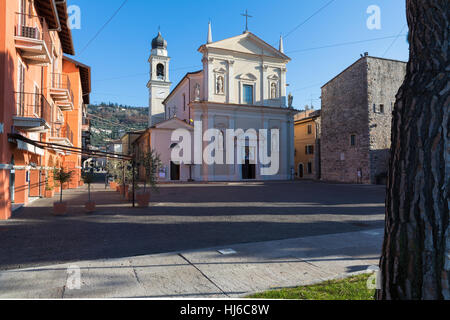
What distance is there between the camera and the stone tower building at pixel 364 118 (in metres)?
27.2

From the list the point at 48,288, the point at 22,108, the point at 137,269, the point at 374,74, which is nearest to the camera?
the point at 48,288

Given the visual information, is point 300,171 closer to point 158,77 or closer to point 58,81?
point 158,77

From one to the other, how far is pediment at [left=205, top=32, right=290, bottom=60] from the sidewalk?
3073cm

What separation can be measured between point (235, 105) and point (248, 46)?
7289 mm

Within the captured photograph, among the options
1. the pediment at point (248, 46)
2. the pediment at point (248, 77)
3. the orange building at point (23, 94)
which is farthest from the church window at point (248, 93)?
the orange building at point (23, 94)

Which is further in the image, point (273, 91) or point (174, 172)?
point (273, 91)

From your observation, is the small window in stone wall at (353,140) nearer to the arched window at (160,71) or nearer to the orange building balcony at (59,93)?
the orange building balcony at (59,93)

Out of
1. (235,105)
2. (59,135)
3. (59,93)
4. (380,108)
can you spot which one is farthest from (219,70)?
(59,93)

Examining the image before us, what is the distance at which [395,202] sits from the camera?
2158 mm

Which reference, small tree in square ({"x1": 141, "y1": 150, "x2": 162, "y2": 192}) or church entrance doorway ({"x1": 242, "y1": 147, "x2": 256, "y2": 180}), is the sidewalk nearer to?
small tree in square ({"x1": 141, "y1": 150, "x2": 162, "y2": 192})

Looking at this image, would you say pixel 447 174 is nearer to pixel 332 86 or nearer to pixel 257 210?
pixel 257 210

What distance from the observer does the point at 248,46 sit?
3466cm
